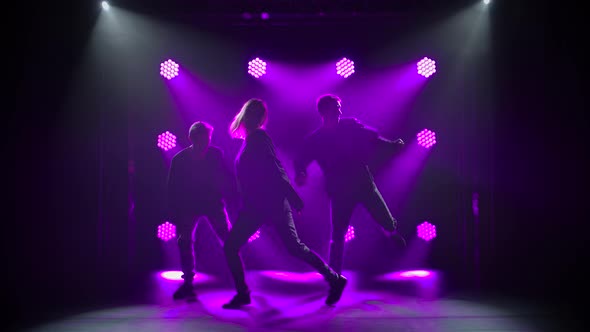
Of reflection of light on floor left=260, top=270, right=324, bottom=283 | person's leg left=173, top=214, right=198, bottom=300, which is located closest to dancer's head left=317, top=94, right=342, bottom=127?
person's leg left=173, top=214, right=198, bottom=300

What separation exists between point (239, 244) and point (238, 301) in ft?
1.58

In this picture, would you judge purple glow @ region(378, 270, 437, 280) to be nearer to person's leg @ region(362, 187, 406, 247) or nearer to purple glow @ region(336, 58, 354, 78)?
person's leg @ region(362, 187, 406, 247)

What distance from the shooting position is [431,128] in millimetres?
4383

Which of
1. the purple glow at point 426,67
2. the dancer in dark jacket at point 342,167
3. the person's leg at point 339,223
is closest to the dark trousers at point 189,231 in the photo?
the dancer in dark jacket at point 342,167

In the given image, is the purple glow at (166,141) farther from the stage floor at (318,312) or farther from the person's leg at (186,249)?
the stage floor at (318,312)

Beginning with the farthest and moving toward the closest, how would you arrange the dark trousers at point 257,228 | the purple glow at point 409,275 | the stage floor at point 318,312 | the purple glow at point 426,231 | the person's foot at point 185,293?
the purple glow at point 426,231 < the purple glow at point 409,275 < the person's foot at point 185,293 < the dark trousers at point 257,228 < the stage floor at point 318,312

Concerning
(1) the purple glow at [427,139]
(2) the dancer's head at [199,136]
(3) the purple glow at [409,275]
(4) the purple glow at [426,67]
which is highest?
(4) the purple glow at [426,67]

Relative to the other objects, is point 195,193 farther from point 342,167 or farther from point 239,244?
point 342,167

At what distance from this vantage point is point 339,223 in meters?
3.28

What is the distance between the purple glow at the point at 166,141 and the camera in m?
4.39

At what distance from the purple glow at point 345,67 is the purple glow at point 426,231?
2065 millimetres

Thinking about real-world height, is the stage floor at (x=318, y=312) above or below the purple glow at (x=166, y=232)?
below

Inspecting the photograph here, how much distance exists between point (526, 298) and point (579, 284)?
861 millimetres

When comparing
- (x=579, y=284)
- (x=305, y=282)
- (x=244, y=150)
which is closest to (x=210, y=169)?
(x=244, y=150)
